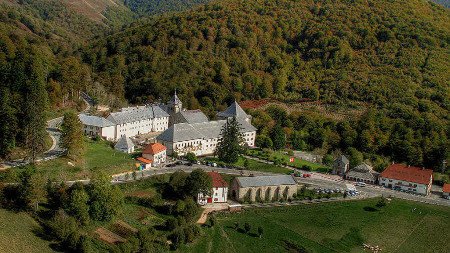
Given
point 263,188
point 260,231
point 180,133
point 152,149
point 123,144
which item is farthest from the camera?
point 180,133

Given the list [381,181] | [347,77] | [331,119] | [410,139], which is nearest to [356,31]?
[347,77]

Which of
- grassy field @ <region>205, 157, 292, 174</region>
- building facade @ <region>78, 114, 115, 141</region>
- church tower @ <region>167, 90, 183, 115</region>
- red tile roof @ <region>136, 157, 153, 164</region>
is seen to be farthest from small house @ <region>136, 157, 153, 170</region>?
church tower @ <region>167, 90, 183, 115</region>

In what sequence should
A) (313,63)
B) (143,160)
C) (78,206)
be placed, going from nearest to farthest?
(78,206)
(143,160)
(313,63)

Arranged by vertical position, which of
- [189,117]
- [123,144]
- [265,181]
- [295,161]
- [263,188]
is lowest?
[263,188]

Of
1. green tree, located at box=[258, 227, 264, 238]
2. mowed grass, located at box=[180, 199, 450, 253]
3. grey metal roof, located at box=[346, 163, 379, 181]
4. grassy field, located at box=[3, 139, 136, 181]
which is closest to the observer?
mowed grass, located at box=[180, 199, 450, 253]

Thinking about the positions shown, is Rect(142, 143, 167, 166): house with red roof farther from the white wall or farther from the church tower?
the church tower

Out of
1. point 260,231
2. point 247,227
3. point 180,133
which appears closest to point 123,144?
point 180,133

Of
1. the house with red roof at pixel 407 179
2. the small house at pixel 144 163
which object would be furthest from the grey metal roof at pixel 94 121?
the house with red roof at pixel 407 179

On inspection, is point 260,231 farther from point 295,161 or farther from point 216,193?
point 295,161
